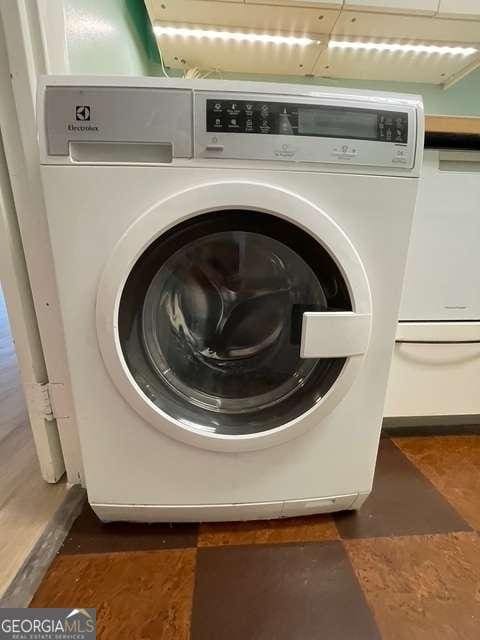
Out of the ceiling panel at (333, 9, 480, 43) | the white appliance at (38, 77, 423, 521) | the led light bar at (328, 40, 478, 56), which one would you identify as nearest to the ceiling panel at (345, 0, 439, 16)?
the ceiling panel at (333, 9, 480, 43)

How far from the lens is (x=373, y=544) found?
0.62 meters

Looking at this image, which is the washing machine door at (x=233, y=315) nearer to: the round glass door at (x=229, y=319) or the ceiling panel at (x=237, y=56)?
the round glass door at (x=229, y=319)

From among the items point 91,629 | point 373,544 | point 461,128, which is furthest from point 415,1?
point 91,629

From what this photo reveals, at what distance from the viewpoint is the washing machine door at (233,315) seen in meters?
0.48

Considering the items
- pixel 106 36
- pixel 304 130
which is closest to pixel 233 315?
pixel 304 130

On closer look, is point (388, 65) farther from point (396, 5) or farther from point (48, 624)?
point (48, 624)

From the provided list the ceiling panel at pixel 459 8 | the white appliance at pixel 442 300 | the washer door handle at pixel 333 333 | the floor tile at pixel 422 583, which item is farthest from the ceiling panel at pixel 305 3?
the floor tile at pixel 422 583

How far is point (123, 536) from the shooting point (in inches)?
24.8

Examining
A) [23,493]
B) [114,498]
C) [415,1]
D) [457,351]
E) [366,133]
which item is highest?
[415,1]

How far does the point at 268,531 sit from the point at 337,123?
0.79m

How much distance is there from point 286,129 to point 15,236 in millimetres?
564

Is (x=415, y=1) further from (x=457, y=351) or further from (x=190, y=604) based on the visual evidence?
(x=190, y=604)

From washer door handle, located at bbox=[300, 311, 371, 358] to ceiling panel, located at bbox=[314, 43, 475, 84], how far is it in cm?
137

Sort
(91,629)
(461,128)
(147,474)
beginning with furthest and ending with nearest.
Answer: (461,128) < (147,474) < (91,629)
